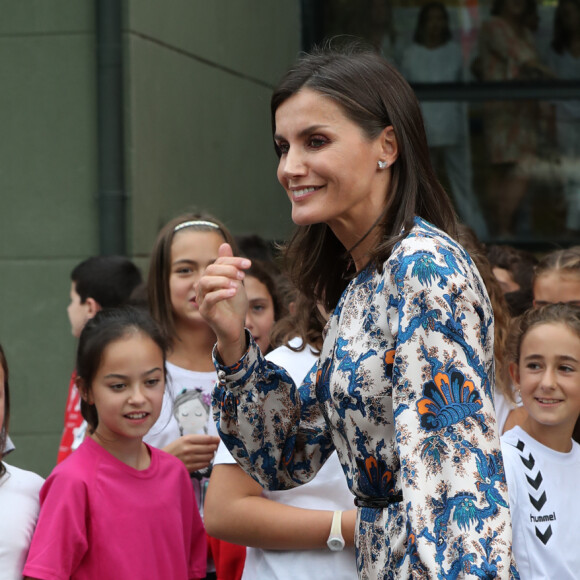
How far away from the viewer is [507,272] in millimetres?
6031

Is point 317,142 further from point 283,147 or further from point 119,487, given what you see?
point 119,487

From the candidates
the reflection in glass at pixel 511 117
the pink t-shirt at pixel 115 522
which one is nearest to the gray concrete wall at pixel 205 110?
the reflection in glass at pixel 511 117

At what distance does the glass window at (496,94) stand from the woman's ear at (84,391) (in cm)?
594

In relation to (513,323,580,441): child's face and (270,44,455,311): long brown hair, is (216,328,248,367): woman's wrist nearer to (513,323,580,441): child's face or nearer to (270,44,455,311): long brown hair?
(270,44,455,311): long brown hair

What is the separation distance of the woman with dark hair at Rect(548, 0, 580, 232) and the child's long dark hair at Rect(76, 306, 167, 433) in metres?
6.14

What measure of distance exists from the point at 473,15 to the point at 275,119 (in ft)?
24.4

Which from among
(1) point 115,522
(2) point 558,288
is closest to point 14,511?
(1) point 115,522

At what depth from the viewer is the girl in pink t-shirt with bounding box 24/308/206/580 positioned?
11.5ft

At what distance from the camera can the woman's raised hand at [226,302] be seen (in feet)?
8.10

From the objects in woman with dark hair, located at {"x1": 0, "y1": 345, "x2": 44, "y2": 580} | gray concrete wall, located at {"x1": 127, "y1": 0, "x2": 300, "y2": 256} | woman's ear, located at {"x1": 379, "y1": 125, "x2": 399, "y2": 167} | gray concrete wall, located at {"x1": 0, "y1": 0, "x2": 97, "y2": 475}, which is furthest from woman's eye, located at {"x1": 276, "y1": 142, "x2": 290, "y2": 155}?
gray concrete wall, located at {"x1": 0, "y1": 0, "x2": 97, "y2": 475}

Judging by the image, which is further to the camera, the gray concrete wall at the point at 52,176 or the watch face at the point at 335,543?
the gray concrete wall at the point at 52,176

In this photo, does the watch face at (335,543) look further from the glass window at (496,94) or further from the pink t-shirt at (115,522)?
the glass window at (496,94)

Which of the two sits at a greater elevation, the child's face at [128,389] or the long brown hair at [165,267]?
the long brown hair at [165,267]

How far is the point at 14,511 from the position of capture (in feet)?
11.7
